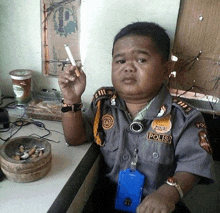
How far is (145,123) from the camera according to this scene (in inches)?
37.4

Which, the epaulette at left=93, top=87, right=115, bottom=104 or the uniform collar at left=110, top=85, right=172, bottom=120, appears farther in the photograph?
the epaulette at left=93, top=87, right=115, bottom=104

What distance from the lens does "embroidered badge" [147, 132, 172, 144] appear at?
35.9 inches

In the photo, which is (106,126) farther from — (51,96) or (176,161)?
(51,96)

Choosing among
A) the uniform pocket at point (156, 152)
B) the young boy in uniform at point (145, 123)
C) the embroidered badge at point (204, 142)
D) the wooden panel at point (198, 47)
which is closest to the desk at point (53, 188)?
the young boy in uniform at point (145, 123)

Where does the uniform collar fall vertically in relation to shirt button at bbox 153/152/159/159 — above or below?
above

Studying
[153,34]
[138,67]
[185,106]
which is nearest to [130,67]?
[138,67]

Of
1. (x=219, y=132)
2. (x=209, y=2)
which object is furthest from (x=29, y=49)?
(x=219, y=132)

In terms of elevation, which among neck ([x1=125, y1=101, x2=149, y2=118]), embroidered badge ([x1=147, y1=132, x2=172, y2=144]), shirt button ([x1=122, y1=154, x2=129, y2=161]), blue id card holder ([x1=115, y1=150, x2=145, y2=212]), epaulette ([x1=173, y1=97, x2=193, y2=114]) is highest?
epaulette ([x1=173, y1=97, x2=193, y2=114])

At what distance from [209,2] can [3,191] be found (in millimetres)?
1019

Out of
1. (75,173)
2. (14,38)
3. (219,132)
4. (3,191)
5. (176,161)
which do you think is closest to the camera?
(3,191)

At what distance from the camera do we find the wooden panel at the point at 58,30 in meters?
1.13

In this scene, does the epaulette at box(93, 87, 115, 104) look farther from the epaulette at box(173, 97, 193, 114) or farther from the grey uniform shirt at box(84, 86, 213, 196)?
the epaulette at box(173, 97, 193, 114)

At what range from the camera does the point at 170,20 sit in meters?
1.04

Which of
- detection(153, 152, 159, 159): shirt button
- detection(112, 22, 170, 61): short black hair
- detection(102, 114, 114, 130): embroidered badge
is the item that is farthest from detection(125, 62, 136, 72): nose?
detection(153, 152, 159, 159): shirt button
